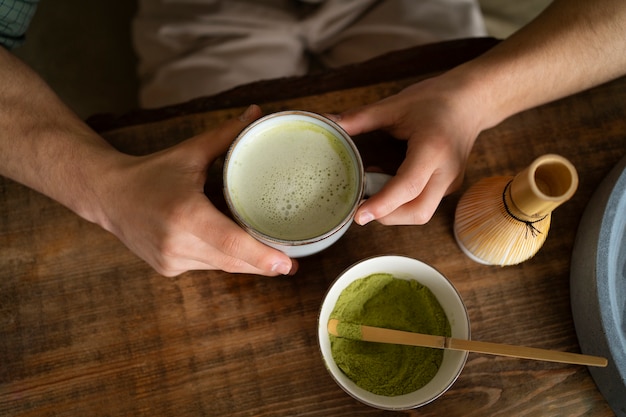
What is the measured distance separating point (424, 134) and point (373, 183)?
0.15 meters

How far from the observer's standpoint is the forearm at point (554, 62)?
0.93 meters

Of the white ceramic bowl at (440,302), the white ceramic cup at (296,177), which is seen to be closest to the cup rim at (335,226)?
the white ceramic cup at (296,177)

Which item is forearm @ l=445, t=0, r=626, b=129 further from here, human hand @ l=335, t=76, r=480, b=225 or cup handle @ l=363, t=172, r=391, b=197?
cup handle @ l=363, t=172, r=391, b=197

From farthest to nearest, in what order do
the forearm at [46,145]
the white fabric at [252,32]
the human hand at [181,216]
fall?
1. the white fabric at [252,32]
2. the forearm at [46,145]
3. the human hand at [181,216]

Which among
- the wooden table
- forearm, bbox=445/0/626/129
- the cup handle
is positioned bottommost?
the wooden table

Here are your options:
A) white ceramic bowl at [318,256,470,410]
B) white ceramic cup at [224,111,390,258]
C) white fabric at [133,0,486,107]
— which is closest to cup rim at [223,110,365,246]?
white ceramic cup at [224,111,390,258]

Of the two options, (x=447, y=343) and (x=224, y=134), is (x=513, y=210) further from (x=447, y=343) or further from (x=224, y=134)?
(x=224, y=134)

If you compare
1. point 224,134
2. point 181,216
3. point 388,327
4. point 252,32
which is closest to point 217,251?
point 181,216

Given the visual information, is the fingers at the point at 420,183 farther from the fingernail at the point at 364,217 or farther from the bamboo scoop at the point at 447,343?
the bamboo scoop at the point at 447,343

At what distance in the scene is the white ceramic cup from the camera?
79 cm

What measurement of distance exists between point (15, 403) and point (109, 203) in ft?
1.20

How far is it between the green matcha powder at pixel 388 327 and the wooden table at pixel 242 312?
0.09 meters

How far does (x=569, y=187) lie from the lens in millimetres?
693

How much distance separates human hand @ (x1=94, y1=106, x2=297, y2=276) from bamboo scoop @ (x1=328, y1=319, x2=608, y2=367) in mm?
140
